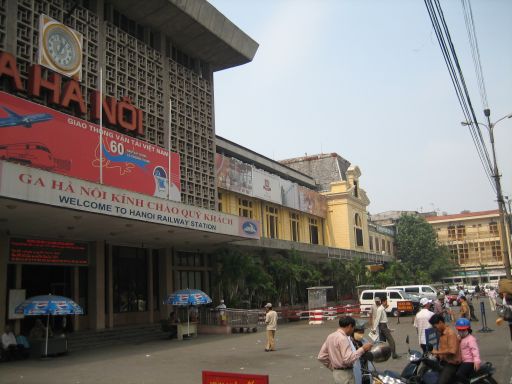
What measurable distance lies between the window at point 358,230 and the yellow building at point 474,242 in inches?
1283

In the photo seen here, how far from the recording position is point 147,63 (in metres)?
25.8

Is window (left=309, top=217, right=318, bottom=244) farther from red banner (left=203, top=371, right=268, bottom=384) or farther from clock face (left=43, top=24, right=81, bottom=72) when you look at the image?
red banner (left=203, top=371, right=268, bottom=384)

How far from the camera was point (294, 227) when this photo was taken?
44156 millimetres

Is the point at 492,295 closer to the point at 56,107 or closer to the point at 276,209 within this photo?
the point at 276,209

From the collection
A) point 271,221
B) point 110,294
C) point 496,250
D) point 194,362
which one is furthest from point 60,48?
point 496,250

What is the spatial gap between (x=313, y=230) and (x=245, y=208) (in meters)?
13.4

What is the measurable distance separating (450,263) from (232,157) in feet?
151

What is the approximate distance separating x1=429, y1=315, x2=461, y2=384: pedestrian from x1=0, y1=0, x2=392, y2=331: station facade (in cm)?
1148

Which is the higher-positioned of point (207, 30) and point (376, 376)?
point (207, 30)

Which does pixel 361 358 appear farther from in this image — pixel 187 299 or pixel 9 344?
pixel 187 299

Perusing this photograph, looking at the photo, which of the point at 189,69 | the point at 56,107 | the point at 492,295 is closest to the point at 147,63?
the point at 189,69

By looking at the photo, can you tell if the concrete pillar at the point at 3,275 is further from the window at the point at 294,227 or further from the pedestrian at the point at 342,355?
the window at the point at 294,227

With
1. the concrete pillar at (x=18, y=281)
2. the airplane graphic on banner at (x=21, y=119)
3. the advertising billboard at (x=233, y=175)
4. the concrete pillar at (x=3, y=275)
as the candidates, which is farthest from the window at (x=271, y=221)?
the concrete pillar at (x=3, y=275)

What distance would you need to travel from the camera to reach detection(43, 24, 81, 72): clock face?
20.2 meters
